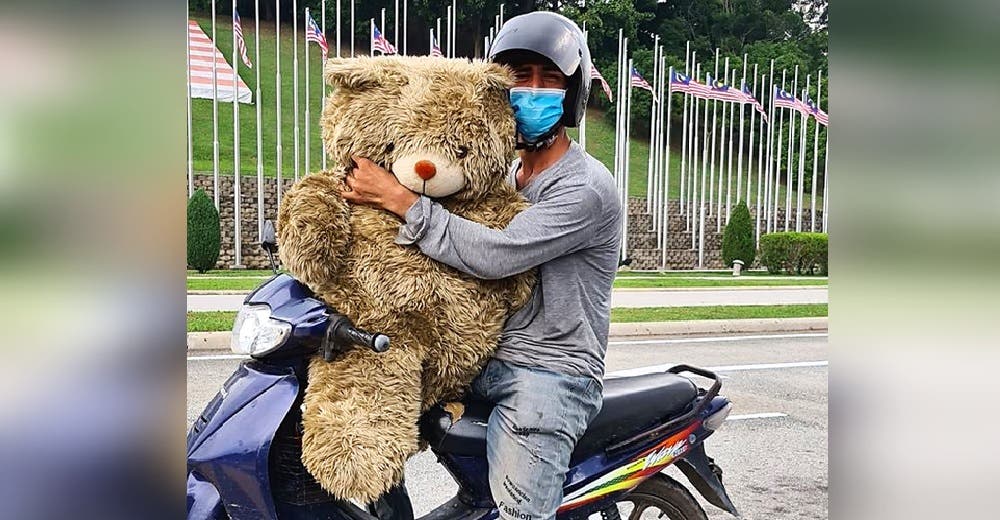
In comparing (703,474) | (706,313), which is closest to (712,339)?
(706,313)

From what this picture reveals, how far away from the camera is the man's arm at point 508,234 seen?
6.10 ft

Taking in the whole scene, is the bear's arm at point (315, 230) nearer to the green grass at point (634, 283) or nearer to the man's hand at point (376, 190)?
the man's hand at point (376, 190)

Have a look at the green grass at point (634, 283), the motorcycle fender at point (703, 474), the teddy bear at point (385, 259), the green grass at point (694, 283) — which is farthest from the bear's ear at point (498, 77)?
the green grass at point (694, 283)

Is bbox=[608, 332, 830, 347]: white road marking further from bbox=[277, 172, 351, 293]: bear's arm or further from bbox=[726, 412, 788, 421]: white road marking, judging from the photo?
bbox=[277, 172, 351, 293]: bear's arm

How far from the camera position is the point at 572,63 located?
6.78 feet

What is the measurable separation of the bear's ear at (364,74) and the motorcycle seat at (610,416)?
80 centimetres

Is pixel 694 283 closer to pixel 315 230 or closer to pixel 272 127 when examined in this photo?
pixel 315 230

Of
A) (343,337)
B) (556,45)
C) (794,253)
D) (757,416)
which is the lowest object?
(757,416)

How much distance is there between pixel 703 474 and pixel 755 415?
3.46 metres

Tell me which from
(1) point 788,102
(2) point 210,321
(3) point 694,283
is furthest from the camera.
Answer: (1) point 788,102

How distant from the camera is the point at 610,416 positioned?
2.31m
